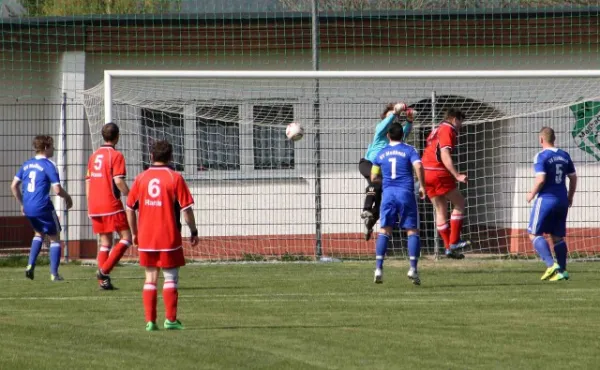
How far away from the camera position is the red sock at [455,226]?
15953mm

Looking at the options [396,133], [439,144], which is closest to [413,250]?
[396,133]

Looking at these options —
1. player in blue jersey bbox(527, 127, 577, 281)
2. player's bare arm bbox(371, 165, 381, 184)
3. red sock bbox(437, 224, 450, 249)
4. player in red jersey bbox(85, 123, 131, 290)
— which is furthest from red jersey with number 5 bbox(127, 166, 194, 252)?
red sock bbox(437, 224, 450, 249)

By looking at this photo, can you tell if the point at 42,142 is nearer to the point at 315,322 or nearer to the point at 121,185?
the point at 121,185

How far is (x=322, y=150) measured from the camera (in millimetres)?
19406

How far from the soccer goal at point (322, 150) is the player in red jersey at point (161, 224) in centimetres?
873

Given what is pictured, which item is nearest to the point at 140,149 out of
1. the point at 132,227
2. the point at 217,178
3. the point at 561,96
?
the point at 217,178

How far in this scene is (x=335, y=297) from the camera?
12.8m

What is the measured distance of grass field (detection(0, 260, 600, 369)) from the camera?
27.8 ft

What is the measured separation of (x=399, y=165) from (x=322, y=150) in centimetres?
563

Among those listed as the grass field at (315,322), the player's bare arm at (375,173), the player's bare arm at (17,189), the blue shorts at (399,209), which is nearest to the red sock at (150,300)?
the grass field at (315,322)

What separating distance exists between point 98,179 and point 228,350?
5295mm

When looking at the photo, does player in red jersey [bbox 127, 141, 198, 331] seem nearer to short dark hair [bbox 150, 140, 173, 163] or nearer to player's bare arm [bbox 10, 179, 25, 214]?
short dark hair [bbox 150, 140, 173, 163]

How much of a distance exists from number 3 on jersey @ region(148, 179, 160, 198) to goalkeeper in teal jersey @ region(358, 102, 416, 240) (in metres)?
5.72

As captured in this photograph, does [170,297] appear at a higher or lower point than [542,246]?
lower
